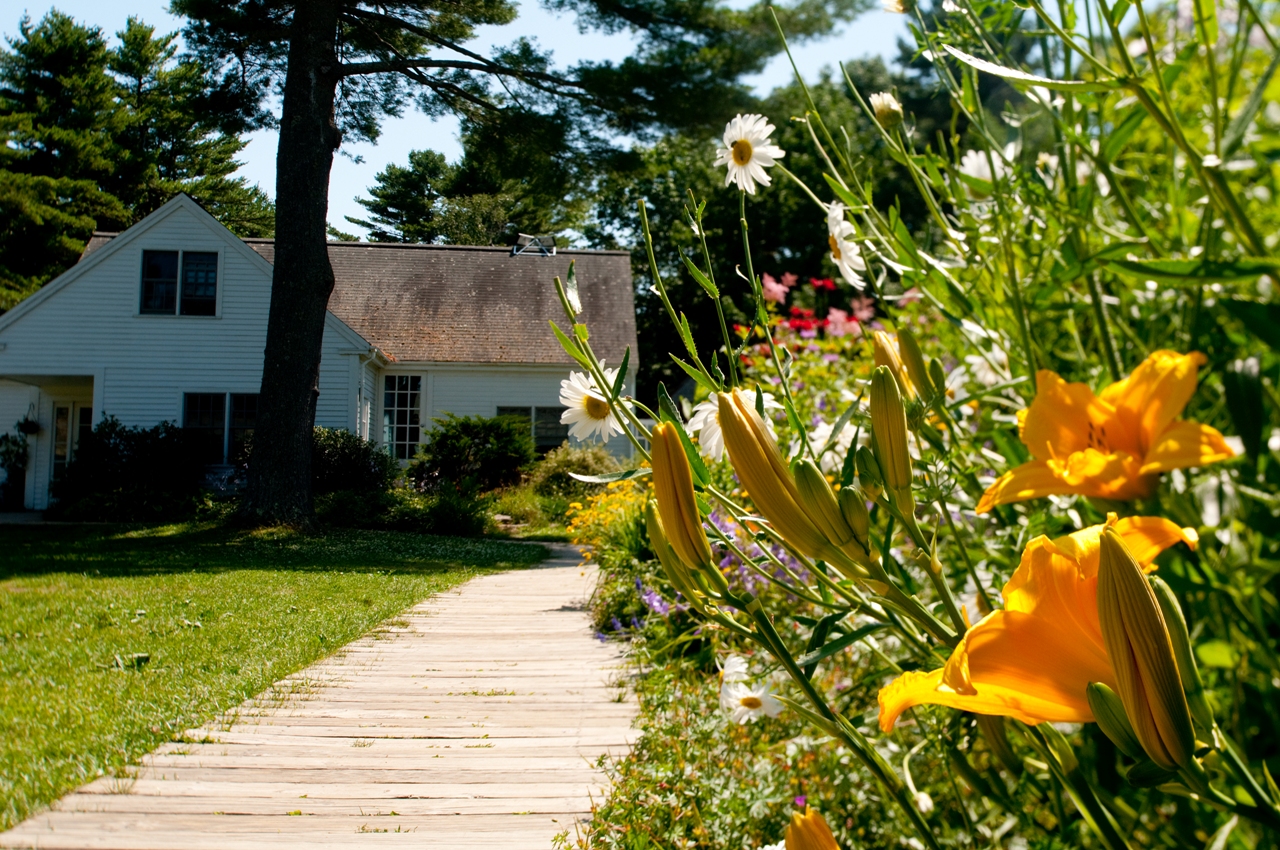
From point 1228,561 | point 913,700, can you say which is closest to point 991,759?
point 1228,561

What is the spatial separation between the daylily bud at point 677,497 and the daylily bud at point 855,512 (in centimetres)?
7

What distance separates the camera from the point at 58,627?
16.2 ft

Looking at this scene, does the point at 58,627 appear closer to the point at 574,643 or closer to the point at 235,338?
the point at 574,643

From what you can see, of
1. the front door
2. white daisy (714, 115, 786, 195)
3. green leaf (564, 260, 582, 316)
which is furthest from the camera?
the front door

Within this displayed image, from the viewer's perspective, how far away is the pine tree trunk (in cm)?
984

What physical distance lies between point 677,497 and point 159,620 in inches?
221

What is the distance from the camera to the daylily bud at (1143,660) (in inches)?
10.2

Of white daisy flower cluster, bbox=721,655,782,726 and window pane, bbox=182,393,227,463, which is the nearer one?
white daisy flower cluster, bbox=721,655,782,726

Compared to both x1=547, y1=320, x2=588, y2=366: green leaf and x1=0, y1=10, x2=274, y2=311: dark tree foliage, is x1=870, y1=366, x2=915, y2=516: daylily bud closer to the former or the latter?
x1=547, y1=320, x2=588, y2=366: green leaf

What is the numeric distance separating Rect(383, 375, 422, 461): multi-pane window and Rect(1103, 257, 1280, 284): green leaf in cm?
1525

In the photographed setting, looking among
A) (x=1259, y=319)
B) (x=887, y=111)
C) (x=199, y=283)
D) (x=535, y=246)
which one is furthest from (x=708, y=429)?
(x=535, y=246)

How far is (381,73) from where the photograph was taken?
10.7 m

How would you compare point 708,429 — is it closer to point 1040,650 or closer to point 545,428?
point 1040,650

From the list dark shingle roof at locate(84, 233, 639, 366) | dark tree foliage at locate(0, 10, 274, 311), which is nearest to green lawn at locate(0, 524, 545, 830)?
dark shingle roof at locate(84, 233, 639, 366)
